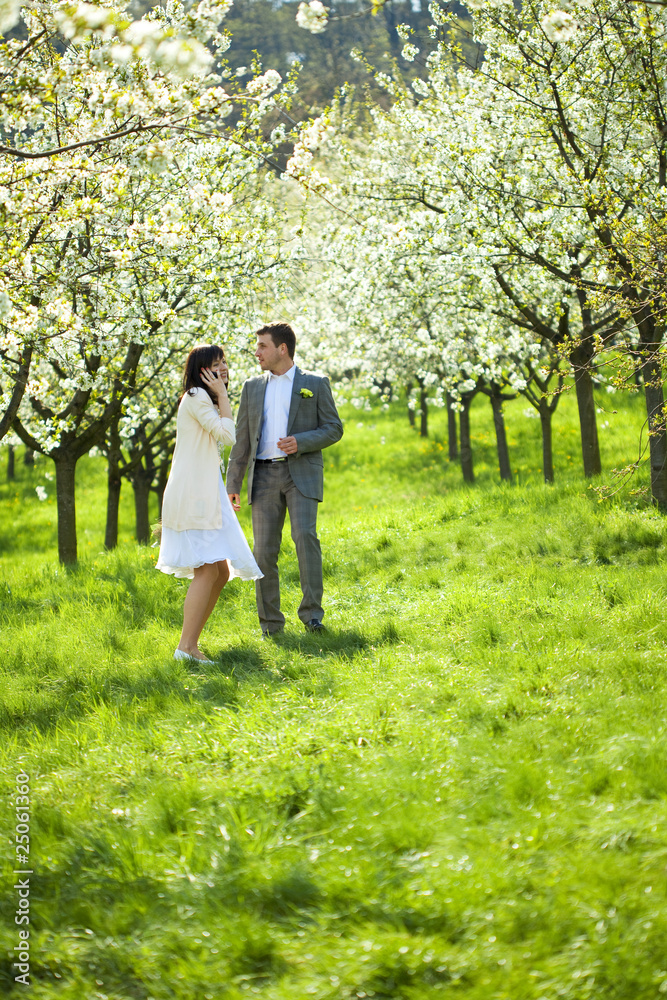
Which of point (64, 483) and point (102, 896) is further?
point (64, 483)

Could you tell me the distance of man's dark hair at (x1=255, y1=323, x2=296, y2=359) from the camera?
585 centimetres

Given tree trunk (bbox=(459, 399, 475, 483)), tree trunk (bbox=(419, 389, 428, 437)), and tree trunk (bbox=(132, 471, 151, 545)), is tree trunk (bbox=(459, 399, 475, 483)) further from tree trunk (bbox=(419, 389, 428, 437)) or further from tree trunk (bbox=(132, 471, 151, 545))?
tree trunk (bbox=(132, 471, 151, 545))

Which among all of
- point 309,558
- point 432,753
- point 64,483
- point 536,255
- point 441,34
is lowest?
point 432,753

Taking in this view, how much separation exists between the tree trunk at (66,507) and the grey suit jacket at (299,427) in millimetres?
4832

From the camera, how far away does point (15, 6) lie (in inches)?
150

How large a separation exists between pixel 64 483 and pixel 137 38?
267 inches

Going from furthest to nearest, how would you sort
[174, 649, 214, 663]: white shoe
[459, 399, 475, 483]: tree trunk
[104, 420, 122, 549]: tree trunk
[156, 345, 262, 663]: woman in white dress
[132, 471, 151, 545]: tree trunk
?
[459, 399, 475, 483]: tree trunk < [132, 471, 151, 545]: tree trunk < [104, 420, 122, 549]: tree trunk < [156, 345, 262, 663]: woman in white dress < [174, 649, 214, 663]: white shoe

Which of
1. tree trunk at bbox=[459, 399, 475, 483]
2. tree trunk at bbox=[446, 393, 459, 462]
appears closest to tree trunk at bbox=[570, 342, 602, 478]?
tree trunk at bbox=[459, 399, 475, 483]

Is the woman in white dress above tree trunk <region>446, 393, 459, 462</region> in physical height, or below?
below

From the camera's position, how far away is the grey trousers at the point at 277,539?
5691 mm

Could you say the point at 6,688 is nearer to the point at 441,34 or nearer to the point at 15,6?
the point at 15,6

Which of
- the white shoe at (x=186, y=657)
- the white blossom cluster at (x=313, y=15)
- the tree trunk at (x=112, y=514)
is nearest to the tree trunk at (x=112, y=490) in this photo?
the tree trunk at (x=112, y=514)

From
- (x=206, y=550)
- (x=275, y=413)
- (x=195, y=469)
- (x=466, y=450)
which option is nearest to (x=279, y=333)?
(x=275, y=413)

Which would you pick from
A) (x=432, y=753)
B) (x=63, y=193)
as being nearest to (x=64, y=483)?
(x=63, y=193)
